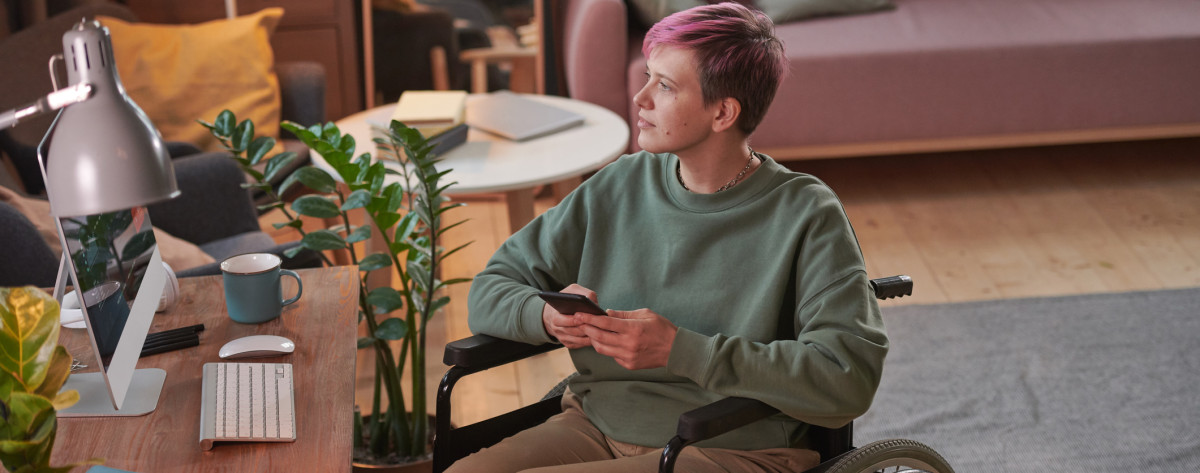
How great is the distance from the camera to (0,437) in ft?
2.77

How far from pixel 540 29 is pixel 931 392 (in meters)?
2.13

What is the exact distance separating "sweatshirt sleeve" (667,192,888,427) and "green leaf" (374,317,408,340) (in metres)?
0.63

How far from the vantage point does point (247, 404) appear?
127cm

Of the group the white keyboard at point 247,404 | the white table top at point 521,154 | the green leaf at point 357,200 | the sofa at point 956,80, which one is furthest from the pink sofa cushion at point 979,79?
the white keyboard at point 247,404

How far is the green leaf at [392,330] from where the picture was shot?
181cm

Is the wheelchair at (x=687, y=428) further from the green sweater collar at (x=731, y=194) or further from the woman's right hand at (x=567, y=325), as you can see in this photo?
the green sweater collar at (x=731, y=194)

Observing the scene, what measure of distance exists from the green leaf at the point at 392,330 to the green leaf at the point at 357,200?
0.22 meters

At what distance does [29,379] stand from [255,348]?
1.83 ft

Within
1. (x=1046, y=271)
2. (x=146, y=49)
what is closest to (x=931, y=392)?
(x=1046, y=271)

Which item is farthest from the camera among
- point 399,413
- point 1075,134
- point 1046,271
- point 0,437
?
point 1075,134

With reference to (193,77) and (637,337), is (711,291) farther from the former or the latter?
(193,77)

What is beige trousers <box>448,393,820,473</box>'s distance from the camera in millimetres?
1377

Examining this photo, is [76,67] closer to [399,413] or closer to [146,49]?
[399,413]

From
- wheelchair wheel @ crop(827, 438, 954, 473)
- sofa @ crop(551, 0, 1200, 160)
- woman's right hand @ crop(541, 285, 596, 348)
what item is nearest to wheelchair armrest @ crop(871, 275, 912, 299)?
wheelchair wheel @ crop(827, 438, 954, 473)
